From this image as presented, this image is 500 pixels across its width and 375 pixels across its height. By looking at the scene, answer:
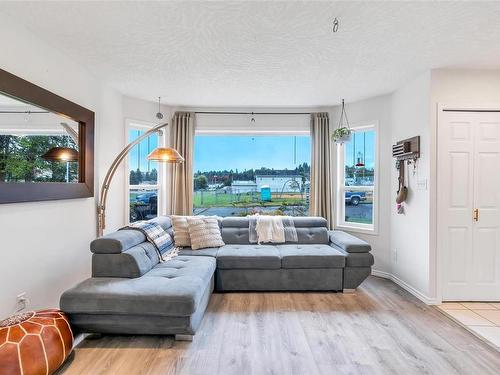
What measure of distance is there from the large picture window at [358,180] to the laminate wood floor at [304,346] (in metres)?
1.63

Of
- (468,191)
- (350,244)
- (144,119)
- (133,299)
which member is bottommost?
(133,299)

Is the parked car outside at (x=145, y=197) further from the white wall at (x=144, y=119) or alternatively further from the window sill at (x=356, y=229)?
the window sill at (x=356, y=229)

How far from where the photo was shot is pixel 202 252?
367 centimetres

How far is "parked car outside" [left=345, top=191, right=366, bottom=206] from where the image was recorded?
454 centimetres

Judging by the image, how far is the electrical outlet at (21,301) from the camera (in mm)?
2334

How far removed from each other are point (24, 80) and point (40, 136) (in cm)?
47

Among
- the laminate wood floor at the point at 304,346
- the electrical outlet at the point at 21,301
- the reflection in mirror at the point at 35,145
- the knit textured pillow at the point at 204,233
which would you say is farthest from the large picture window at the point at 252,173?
the electrical outlet at the point at 21,301

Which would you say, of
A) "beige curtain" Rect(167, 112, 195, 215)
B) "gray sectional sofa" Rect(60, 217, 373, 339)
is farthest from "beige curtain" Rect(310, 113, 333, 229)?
"beige curtain" Rect(167, 112, 195, 215)

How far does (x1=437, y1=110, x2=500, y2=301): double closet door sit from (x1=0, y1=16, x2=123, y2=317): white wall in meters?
4.04

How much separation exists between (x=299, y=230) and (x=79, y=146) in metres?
3.08

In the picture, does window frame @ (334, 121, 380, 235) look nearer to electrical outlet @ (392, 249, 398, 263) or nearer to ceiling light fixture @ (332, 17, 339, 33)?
electrical outlet @ (392, 249, 398, 263)

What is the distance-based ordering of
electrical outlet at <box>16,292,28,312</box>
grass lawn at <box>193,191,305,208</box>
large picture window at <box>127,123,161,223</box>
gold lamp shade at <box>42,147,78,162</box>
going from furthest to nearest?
grass lawn at <box>193,191,305,208</box>
large picture window at <box>127,123,161,223</box>
gold lamp shade at <box>42,147,78,162</box>
electrical outlet at <box>16,292,28,312</box>

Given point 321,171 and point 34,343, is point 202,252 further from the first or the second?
point 321,171

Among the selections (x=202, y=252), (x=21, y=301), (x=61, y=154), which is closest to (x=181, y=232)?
(x=202, y=252)
